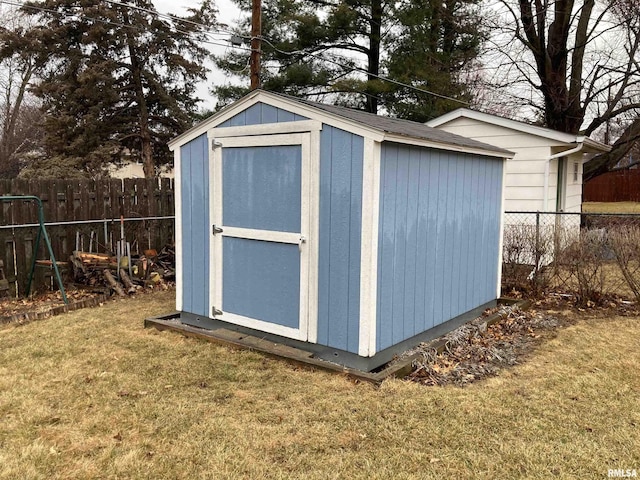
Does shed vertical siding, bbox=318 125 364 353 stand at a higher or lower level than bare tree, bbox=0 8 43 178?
lower

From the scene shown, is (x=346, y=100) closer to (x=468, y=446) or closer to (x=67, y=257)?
(x=67, y=257)

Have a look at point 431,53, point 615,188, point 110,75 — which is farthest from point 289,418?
point 615,188

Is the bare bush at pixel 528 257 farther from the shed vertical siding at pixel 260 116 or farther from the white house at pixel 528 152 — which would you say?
the shed vertical siding at pixel 260 116

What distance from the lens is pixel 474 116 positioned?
950 centimetres

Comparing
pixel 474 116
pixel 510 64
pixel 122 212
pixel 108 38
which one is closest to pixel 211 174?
pixel 122 212

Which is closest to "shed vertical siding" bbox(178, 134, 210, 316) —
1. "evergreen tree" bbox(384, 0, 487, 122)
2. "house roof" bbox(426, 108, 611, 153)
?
"house roof" bbox(426, 108, 611, 153)

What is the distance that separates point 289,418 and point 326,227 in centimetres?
→ 151

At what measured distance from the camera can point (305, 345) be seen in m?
4.29

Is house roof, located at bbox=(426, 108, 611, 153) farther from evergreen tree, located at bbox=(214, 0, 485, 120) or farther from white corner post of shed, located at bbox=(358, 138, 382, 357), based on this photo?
white corner post of shed, located at bbox=(358, 138, 382, 357)

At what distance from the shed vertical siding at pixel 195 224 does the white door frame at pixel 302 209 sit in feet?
0.56

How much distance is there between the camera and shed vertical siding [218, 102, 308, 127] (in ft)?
13.9

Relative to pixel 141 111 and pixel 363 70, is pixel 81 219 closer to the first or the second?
pixel 363 70

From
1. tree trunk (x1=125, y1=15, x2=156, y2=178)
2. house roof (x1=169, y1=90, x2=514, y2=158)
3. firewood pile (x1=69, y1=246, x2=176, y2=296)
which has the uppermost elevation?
tree trunk (x1=125, y1=15, x2=156, y2=178)

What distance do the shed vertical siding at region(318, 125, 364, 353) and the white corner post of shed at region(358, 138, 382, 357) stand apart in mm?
49
